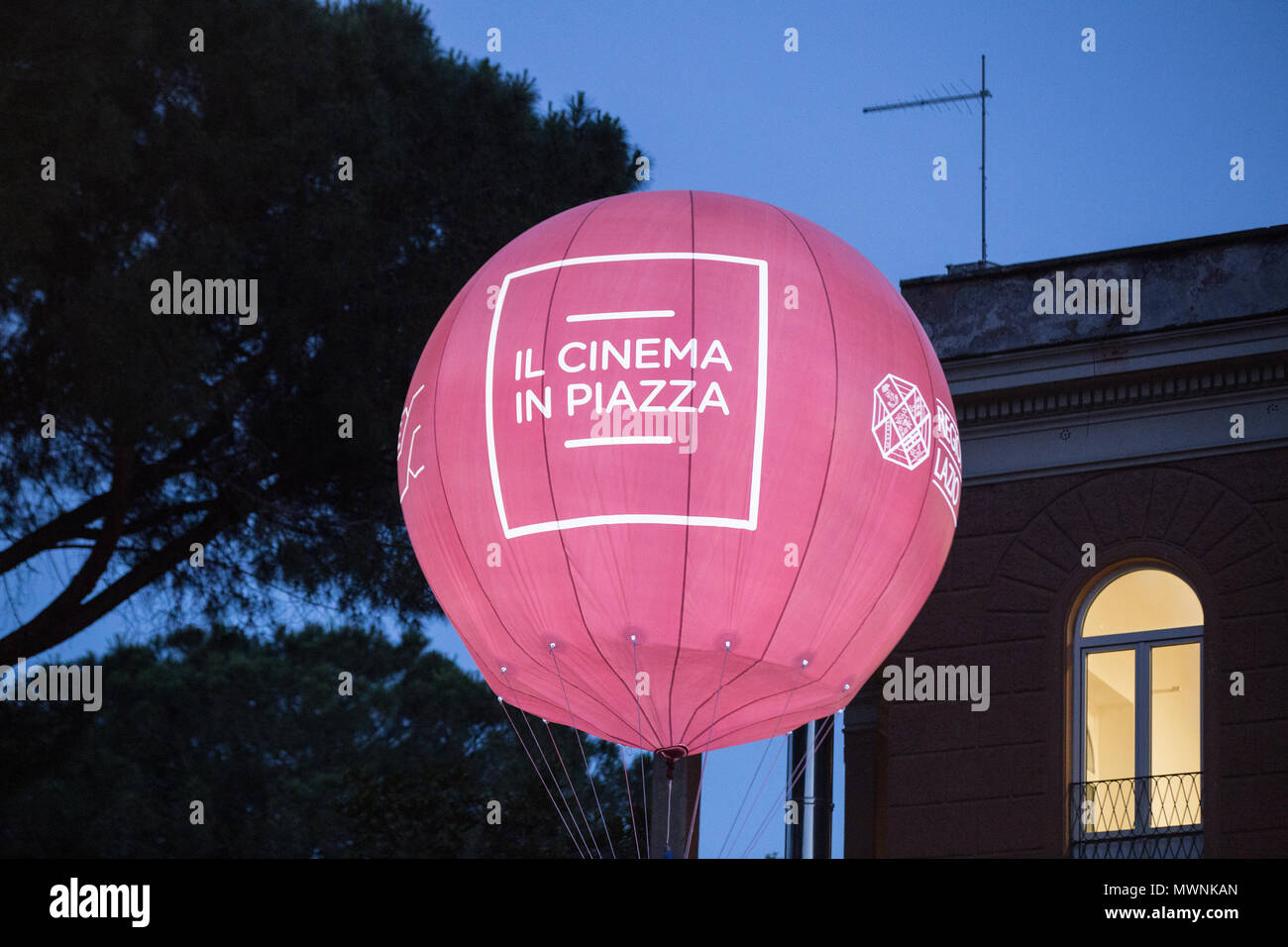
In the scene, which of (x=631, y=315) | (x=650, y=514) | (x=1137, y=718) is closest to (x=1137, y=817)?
(x=1137, y=718)

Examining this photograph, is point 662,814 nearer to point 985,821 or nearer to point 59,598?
point 985,821

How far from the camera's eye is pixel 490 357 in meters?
11.7

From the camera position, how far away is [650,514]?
11.0m

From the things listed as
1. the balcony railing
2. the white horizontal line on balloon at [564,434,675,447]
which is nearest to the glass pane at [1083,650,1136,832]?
the balcony railing

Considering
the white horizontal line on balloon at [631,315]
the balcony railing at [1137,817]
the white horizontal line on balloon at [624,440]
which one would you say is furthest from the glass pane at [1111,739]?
the white horizontal line on balloon at [631,315]

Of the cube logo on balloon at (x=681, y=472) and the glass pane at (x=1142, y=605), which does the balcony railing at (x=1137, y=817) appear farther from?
the cube logo on balloon at (x=681, y=472)

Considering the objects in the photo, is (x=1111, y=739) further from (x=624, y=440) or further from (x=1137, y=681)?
(x=624, y=440)

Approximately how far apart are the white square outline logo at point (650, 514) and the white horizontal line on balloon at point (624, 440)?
1.24 feet

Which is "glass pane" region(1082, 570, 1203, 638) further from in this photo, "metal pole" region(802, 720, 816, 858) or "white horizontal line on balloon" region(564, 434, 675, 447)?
"white horizontal line on balloon" region(564, 434, 675, 447)

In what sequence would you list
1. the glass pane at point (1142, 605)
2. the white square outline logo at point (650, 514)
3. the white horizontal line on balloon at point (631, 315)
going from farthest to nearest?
the glass pane at point (1142, 605), the white horizontal line on balloon at point (631, 315), the white square outline logo at point (650, 514)

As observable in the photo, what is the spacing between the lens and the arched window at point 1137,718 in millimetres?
16594

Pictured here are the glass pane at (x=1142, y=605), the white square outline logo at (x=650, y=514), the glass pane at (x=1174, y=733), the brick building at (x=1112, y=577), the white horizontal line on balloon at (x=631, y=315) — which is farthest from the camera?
the glass pane at (x=1142, y=605)

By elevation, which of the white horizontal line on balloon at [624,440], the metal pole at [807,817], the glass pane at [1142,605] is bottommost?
the metal pole at [807,817]

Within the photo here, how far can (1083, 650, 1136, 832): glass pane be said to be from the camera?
16.8 m
